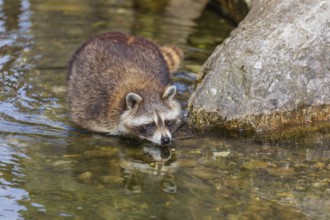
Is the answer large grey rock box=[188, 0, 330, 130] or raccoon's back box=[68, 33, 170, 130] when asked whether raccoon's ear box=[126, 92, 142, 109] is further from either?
large grey rock box=[188, 0, 330, 130]

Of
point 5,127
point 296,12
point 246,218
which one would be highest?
point 296,12

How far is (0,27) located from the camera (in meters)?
10.1

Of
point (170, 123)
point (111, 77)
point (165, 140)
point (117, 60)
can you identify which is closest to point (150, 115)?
point (170, 123)

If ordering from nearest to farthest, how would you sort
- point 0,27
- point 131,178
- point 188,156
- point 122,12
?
point 131,178, point 188,156, point 0,27, point 122,12

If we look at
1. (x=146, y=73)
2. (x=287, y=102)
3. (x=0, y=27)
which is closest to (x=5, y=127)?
(x=146, y=73)

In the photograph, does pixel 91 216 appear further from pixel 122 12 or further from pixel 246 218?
pixel 122 12

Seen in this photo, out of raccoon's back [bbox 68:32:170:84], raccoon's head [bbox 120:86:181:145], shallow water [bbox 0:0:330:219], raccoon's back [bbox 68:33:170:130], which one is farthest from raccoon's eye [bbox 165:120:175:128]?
raccoon's back [bbox 68:32:170:84]

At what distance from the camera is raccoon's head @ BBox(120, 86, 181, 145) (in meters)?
6.57

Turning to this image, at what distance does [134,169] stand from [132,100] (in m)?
0.96

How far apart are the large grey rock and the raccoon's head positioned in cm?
26

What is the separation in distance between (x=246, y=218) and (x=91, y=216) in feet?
3.50

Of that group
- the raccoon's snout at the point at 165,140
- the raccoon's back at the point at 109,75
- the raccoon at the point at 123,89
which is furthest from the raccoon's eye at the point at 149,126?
the raccoon's back at the point at 109,75

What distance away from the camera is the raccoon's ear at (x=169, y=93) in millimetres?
6684

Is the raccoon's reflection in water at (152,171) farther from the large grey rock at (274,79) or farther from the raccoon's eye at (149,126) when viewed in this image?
the large grey rock at (274,79)
